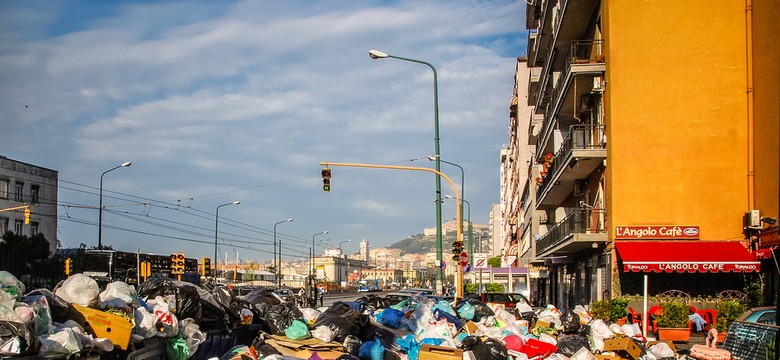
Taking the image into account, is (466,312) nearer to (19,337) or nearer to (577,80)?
(577,80)

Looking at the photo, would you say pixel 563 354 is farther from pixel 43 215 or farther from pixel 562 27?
pixel 43 215

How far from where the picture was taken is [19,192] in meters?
53.6

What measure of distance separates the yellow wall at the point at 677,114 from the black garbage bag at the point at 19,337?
1862 centimetres

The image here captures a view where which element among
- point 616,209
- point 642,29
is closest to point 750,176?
point 616,209

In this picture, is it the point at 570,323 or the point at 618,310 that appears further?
the point at 618,310

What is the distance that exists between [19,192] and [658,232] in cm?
4532

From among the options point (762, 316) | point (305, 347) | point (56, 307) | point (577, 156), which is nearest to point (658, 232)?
point (577, 156)

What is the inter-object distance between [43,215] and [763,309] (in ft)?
176

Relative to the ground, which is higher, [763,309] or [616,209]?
[616,209]

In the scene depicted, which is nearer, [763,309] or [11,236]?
[763,309]

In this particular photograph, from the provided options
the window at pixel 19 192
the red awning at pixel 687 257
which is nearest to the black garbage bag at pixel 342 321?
the red awning at pixel 687 257

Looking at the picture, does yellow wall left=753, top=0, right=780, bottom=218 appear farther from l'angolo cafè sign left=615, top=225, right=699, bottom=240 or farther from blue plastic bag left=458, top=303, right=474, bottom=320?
blue plastic bag left=458, top=303, right=474, bottom=320

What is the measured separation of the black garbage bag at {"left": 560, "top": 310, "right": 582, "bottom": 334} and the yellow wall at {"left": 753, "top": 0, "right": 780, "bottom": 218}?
7754mm

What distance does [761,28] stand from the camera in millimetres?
21625
